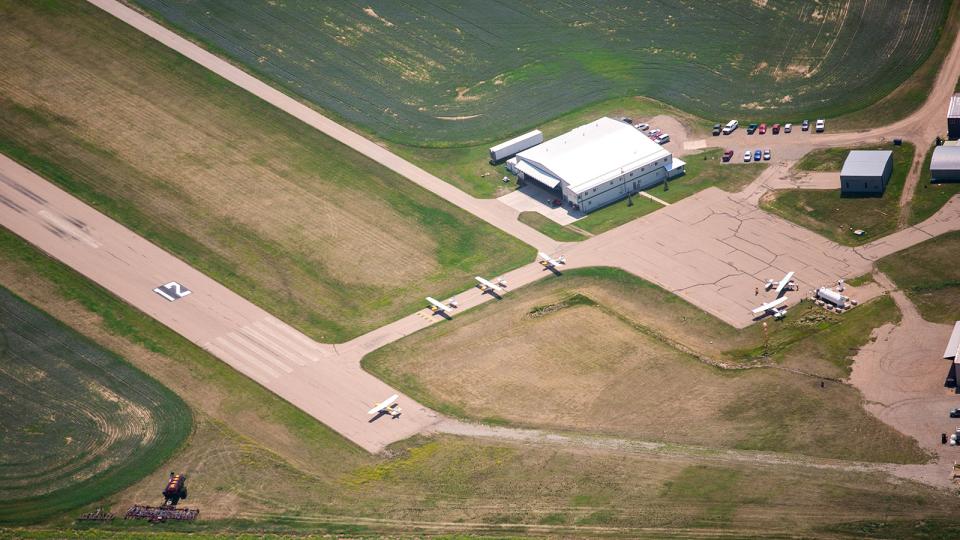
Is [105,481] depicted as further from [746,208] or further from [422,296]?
[746,208]

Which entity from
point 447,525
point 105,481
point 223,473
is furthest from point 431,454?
point 105,481

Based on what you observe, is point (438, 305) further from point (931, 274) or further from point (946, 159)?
point (946, 159)

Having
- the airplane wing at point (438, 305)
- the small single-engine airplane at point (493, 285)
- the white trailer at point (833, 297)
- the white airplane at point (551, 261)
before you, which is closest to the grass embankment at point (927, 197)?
the white trailer at point (833, 297)

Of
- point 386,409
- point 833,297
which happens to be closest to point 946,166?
point 833,297

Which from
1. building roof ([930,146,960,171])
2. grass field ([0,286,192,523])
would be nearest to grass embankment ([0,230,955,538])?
grass field ([0,286,192,523])

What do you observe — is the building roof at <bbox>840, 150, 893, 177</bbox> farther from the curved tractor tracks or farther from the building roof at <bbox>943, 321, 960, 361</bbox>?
the building roof at <bbox>943, 321, 960, 361</bbox>
